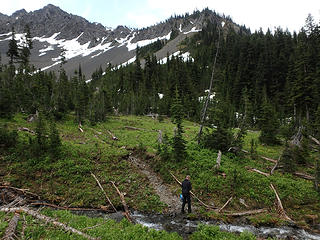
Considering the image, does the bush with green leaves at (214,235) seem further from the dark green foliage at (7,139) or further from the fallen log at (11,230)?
the dark green foliage at (7,139)

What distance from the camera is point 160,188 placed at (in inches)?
535

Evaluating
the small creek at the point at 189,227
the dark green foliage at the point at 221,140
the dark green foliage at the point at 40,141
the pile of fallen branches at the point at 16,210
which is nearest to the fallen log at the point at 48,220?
the pile of fallen branches at the point at 16,210

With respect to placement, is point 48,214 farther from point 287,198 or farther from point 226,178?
point 287,198

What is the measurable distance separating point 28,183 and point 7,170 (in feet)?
9.30

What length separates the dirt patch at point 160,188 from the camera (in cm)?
1165

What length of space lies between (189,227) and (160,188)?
4.32 m

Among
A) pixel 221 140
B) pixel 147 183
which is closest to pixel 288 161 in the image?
pixel 221 140

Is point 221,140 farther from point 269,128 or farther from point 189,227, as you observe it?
point 269,128

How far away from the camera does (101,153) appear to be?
18.2 meters

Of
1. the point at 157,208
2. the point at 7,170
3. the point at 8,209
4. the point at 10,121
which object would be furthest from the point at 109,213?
the point at 10,121

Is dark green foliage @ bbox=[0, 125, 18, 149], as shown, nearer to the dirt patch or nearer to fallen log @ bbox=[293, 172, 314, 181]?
the dirt patch

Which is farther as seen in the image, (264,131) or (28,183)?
(264,131)

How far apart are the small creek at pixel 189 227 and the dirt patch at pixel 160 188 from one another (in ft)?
2.74

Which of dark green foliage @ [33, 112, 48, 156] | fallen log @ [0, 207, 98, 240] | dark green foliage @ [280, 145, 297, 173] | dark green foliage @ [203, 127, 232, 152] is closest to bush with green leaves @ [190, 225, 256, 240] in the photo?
fallen log @ [0, 207, 98, 240]
